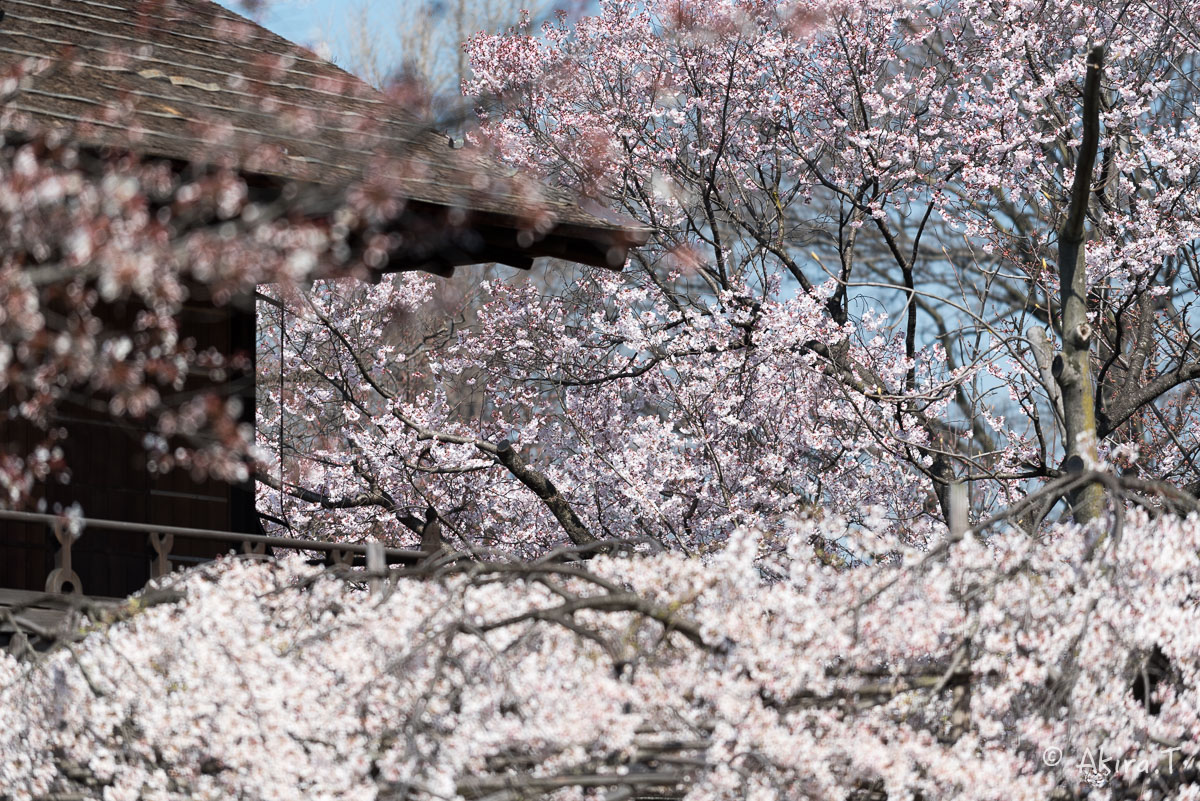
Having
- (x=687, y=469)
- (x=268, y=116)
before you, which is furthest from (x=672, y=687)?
(x=687, y=469)

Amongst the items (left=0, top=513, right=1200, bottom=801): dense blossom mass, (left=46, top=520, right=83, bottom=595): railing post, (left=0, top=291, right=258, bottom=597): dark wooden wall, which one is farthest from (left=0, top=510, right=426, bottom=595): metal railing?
(left=0, top=513, right=1200, bottom=801): dense blossom mass

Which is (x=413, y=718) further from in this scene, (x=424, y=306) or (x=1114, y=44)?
(x=424, y=306)

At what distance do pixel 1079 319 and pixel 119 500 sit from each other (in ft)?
18.4

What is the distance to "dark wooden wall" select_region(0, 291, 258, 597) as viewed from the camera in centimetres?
752

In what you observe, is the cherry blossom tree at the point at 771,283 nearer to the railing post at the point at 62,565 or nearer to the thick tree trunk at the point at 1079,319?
the thick tree trunk at the point at 1079,319

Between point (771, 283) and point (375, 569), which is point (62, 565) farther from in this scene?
point (771, 283)

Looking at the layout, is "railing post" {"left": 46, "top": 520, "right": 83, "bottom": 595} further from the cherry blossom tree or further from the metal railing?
the cherry blossom tree

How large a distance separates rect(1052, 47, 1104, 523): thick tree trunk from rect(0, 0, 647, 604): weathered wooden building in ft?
7.87

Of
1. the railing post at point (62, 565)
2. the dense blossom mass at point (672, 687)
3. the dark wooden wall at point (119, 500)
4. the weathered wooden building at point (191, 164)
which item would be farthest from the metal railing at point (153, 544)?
the dense blossom mass at point (672, 687)

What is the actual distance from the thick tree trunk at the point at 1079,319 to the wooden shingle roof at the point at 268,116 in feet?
7.78

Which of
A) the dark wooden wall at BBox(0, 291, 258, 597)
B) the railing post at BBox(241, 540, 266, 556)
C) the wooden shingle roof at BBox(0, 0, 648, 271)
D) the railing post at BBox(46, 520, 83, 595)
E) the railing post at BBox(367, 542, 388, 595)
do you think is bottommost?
the railing post at BBox(367, 542, 388, 595)

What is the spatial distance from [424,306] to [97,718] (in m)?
12.9

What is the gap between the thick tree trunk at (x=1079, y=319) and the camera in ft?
22.6

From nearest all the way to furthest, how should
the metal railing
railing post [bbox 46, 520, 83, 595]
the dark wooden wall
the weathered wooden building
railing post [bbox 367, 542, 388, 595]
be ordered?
railing post [bbox 367, 542, 388, 595] < the metal railing < railing post [bbox 46, 520, 83, 595] < the weathered wooden building < the dark wooden wall
